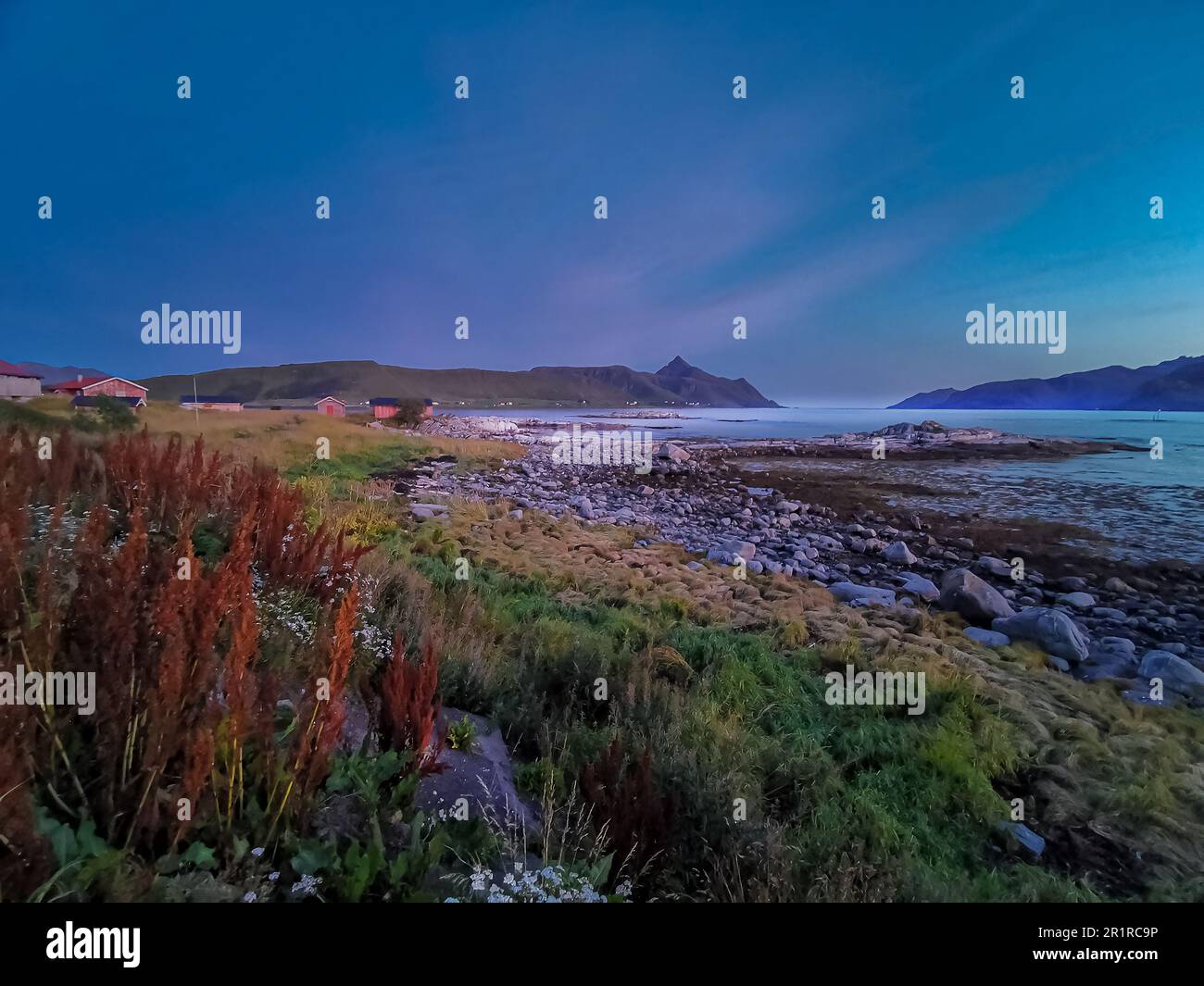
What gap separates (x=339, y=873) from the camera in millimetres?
1719

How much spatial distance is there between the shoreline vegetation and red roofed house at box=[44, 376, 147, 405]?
3250 millimetres

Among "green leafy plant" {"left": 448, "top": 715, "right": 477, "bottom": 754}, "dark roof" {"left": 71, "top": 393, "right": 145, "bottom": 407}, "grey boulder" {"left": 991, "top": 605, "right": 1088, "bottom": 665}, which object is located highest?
"dark roof" {"left": 71, "top": 393, "right": 145, "bottom": 407}

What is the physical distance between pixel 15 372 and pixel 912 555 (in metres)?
16.0

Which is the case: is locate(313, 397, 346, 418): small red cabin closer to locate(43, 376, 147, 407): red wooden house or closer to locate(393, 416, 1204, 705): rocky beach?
locate(43, 376, 147, 407): red wooden house

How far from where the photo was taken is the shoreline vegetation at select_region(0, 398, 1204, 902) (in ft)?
5.67

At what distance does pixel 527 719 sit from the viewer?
10.8 ft

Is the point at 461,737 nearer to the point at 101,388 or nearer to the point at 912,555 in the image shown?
the point at 912,555

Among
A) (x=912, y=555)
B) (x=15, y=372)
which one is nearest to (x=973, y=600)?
(x=912, y=555)

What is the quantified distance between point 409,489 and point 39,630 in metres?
7.34

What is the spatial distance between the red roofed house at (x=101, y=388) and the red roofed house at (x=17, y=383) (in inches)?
19.6

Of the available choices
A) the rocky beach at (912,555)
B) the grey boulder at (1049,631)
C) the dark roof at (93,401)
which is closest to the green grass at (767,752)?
the grey boulder at (1049,631)

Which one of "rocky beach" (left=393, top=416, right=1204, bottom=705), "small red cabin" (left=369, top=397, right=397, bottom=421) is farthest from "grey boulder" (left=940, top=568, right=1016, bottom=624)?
"small red cabin" (left=369, top=397, right=397, bottom=421)

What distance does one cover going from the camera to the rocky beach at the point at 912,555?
18.5ft
